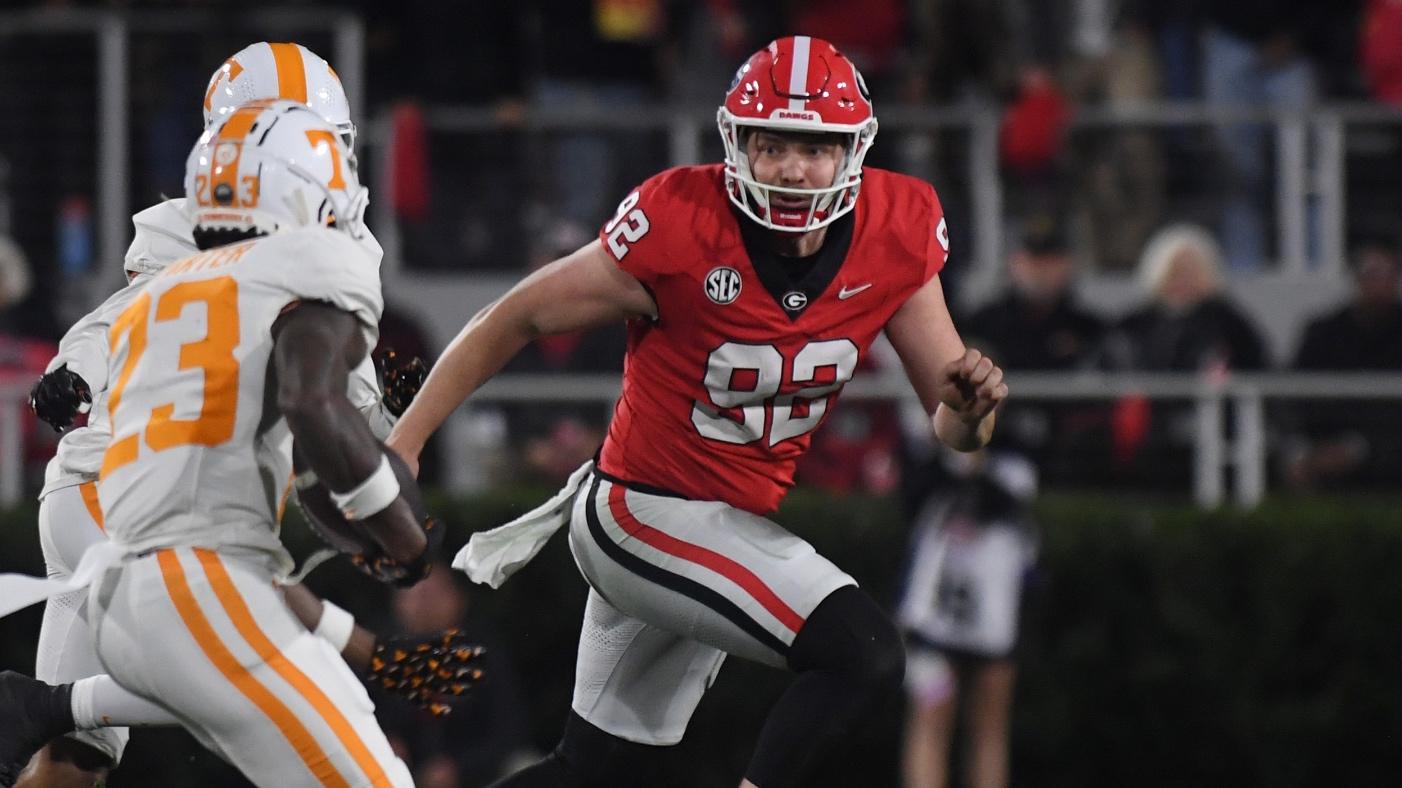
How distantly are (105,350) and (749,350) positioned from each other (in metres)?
1.43

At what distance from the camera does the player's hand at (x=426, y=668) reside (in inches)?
174

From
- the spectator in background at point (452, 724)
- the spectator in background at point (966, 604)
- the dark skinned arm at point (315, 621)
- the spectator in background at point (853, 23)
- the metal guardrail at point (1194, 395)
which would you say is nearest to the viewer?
the dark skinned arm at point (315, 621)

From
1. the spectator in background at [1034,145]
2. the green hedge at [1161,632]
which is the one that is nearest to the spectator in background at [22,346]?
the green hedge at [1161,632]

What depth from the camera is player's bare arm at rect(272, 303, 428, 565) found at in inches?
155

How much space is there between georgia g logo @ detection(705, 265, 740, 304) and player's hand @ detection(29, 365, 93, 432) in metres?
1.39

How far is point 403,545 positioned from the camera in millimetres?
4211

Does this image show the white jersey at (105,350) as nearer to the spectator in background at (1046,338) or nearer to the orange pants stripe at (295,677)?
the orange pants stripe at (295,677)

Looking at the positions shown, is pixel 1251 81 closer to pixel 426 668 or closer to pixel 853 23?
pixel 853 23

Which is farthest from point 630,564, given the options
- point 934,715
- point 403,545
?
point 934,715

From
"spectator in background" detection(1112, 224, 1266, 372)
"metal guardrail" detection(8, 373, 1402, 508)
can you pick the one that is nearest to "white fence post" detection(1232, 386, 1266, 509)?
"metal guardrail" detection(8, 373, 1402, 508)

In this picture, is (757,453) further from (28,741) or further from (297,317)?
(28,741)

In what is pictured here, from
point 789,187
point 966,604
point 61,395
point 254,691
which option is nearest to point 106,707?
point 61,395

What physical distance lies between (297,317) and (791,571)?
1.29m

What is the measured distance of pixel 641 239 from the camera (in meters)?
4.89
